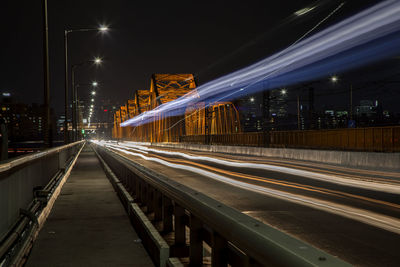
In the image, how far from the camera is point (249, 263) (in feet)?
9.71

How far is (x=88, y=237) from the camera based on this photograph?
7551mm

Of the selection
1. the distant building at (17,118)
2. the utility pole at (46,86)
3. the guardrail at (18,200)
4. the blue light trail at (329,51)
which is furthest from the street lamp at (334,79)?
the guardrail at (18,200)

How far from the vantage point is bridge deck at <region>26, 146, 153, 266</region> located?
243 inches

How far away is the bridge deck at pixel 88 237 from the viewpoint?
6.17 metres

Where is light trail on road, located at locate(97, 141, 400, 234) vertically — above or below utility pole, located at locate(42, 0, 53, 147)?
below

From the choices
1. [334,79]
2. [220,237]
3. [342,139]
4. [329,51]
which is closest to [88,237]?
[220,237]

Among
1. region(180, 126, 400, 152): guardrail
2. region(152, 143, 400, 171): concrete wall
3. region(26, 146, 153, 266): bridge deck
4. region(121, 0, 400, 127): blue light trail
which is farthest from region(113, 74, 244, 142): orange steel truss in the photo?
region(26, 146, 153, 266): bridge deck

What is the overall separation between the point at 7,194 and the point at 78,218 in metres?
3.48

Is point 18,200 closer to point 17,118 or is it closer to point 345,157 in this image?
point 345,157

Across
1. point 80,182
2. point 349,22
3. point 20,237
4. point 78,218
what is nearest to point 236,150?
point 349,22

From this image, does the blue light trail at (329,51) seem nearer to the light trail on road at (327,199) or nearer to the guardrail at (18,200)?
the light trail on road at (327,199)

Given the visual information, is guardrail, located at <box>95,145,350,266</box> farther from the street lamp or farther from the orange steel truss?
the orange steel truss

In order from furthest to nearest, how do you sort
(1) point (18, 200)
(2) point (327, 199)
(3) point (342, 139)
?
(3) point (342, 139)
(2) point (327, 199)
(1) point (18, 200)

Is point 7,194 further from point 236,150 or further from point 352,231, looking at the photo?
point 236,150
